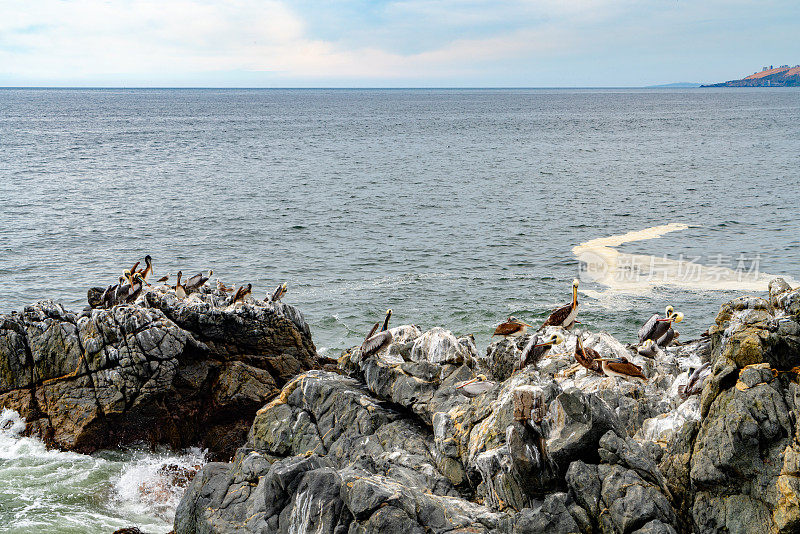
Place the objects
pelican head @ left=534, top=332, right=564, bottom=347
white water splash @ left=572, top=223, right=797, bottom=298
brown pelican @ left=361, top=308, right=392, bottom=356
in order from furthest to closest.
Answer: white water splash @ left=572, top=223, right=797, bottom=298 < pelican head @ left=534, top=332, right=564, bottom=347 < brown pelican @ left=361, top=308, right=392, bottom=356

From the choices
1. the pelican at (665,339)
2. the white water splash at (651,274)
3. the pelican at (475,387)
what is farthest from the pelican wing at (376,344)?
the white water splash at (651,274)

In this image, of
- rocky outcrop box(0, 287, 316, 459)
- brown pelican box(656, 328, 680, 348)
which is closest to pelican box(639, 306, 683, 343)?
brown pelican box(656, 328, 680, 348)

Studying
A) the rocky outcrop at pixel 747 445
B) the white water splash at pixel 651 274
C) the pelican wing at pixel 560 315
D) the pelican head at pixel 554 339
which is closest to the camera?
the rocky outcrop at pixel 747 445

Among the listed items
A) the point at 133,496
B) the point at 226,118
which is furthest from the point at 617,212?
the point at 226,118

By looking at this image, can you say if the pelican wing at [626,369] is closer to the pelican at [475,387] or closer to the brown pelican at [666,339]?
the pelican at [475,387]

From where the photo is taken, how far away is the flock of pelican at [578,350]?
474 inches

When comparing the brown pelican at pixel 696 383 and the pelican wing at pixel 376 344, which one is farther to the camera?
the pelican wing at pixel 376 344

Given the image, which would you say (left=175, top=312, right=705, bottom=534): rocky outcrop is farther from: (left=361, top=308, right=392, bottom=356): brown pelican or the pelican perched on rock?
the pelican perched on rock

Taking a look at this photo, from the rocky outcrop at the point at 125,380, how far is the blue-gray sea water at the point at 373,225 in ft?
3.17

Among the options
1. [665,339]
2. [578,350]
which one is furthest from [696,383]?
[665,339]

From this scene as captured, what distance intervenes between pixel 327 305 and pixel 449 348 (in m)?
17.0

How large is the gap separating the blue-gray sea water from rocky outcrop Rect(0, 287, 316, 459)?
97 centimetres

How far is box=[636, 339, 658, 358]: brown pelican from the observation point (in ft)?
52.5

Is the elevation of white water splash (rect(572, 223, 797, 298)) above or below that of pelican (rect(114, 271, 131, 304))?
below
